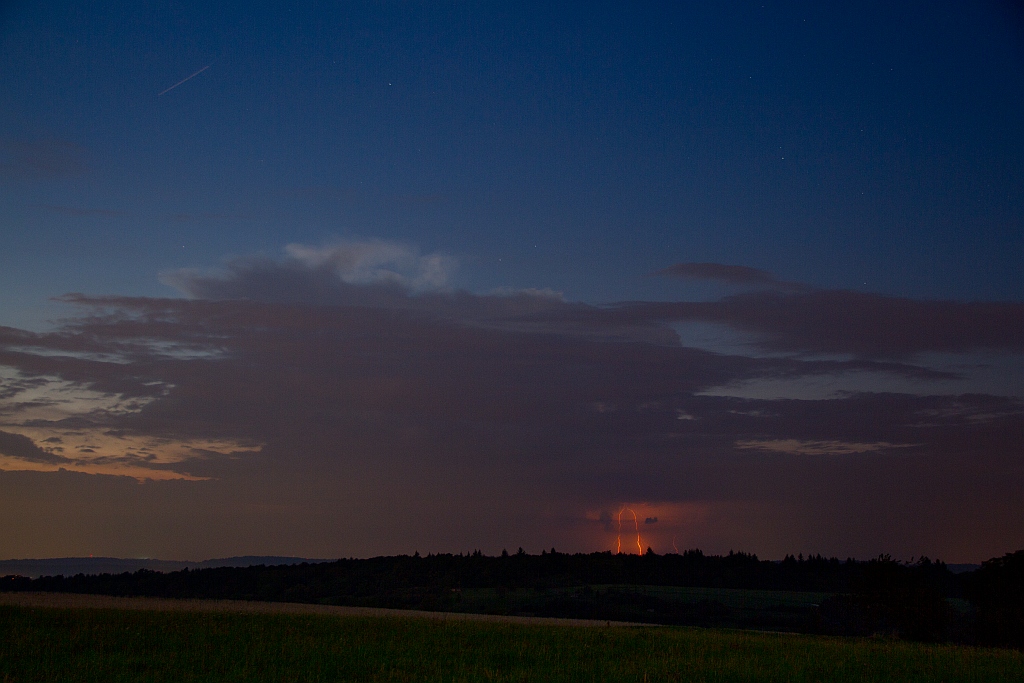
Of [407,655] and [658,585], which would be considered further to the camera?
[658,585]

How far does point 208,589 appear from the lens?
127 meters

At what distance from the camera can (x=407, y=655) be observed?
33094 mm

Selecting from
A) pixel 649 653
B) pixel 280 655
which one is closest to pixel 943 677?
pixel 649 653

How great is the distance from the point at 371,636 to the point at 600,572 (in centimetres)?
12814

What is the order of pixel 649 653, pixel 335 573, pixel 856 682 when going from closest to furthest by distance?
pixel 856 682 → pixel 649 653 → pixel 335 573

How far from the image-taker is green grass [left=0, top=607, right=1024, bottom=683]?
91.1 ft

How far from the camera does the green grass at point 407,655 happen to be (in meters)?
27.8

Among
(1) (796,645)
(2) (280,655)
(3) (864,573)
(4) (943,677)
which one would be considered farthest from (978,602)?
(2) (280,655)

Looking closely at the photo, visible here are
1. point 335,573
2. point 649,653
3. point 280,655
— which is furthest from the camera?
point 335,573

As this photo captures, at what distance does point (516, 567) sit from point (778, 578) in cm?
5097

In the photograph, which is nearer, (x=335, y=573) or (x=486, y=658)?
(x=486, y=658)

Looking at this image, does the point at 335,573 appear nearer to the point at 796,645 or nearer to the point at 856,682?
the point at 796,645

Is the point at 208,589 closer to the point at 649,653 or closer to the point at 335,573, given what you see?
the point at 335,573

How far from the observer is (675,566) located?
553 feet
